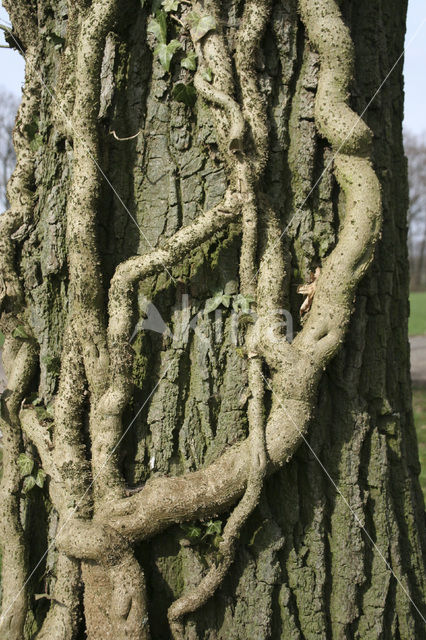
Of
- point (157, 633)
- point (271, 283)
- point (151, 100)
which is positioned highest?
point (151, 100)

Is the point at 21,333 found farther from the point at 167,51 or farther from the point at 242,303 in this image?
the point at 167,51

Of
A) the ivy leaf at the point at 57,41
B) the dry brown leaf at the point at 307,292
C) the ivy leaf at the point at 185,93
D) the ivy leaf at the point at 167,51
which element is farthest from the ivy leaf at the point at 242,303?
the ivy leaf at the point at 57,41

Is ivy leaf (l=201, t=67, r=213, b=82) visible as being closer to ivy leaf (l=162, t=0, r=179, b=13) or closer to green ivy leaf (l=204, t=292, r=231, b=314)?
ivy leaf (l=162, t=0, r=179, b=13)

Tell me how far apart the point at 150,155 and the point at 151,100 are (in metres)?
0.17

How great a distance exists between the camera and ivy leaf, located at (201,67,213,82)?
1.68 m

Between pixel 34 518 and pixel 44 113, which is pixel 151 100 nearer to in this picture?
pixel 44 113

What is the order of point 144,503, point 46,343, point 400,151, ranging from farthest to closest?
point 400,151, point 46,343, point 144,503

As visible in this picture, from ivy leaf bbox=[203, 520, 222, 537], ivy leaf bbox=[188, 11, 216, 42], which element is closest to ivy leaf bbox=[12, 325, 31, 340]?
ivy leaf bbox=[203, 520, 222, 537]

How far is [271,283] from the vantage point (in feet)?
5.65

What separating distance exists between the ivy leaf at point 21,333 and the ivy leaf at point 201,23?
1.14 meters

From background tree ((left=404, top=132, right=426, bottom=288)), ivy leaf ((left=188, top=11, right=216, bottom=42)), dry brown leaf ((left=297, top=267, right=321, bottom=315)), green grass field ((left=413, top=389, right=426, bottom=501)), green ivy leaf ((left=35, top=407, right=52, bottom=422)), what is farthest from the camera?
background tree ((left=404, top=132, right=426, bottom=288))

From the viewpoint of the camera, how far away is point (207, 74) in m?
1.68

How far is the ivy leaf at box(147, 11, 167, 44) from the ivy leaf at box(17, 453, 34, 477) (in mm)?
1458

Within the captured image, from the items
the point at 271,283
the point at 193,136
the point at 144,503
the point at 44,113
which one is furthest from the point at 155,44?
the point at 144,503
